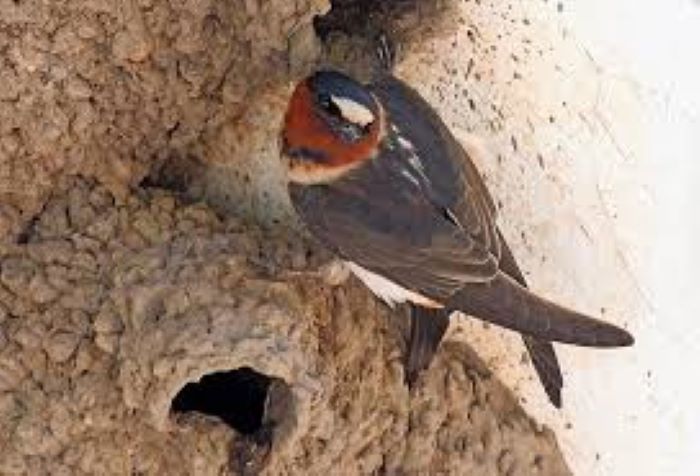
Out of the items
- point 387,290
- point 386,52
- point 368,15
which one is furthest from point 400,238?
point 368,15

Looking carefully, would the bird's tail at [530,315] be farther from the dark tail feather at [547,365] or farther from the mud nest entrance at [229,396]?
the mud nest entrance at [229,396]

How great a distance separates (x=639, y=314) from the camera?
6.68m

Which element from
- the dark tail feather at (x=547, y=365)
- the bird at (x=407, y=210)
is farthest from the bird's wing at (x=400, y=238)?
the dark tail feather at (x=547, y=365)

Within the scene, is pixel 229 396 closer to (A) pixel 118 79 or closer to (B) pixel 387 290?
(B) pixel 387 290

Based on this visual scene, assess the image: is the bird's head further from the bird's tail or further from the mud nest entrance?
the mud nest entrance

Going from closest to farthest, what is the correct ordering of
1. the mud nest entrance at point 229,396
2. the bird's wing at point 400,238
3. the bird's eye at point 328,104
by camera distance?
the bird's eye at point 328,104
the bird's wing at point 400,238
the mud nest entrance at point 229,396

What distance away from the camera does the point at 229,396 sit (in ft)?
21.4

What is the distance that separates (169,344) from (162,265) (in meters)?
0.23

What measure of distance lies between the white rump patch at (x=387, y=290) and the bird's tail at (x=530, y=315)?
8 centimetres

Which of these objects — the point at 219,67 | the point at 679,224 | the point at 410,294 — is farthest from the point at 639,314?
the point at 219,67

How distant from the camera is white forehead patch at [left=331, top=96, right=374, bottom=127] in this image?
6.07m

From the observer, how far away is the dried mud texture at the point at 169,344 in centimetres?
616

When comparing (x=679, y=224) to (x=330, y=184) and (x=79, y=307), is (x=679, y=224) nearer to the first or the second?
(x=330, y=184)

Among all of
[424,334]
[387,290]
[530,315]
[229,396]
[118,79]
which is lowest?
[229,396]
